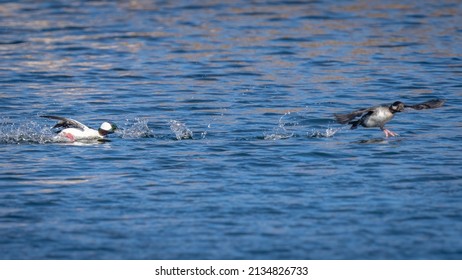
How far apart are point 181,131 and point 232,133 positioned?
780 mm

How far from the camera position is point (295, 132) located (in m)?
15.9

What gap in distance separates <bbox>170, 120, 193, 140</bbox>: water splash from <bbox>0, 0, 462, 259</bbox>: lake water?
0.05 m

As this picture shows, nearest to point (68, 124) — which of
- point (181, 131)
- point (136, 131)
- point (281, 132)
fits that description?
point (136, 131)

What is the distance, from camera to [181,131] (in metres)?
15.7

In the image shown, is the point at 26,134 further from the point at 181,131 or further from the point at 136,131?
the point at 181,131

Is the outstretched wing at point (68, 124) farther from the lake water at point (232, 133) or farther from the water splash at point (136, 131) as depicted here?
the water splash at point (136, 131)

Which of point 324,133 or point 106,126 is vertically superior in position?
point 324,133

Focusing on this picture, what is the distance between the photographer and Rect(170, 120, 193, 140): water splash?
15.5 m

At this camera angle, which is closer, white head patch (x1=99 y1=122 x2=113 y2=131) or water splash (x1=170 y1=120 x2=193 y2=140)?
white head patch (x1=99 y1=122 x2=113 y2=131)

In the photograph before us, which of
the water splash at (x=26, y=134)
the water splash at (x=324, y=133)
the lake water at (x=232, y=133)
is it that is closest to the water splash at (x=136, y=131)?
the lake water at (x=232, y=133)

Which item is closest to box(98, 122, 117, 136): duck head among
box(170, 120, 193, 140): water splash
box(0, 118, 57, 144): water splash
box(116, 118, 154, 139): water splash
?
box(116, 118, 154, 139): water splash

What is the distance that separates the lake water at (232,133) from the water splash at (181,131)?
0.05 m

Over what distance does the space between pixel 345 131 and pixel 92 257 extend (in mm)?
6986

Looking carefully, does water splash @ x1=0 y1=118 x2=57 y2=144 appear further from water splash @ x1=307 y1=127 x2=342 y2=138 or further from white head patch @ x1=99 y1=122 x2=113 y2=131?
water splash @ x1=307 y1=127 x2=342 y2=138
